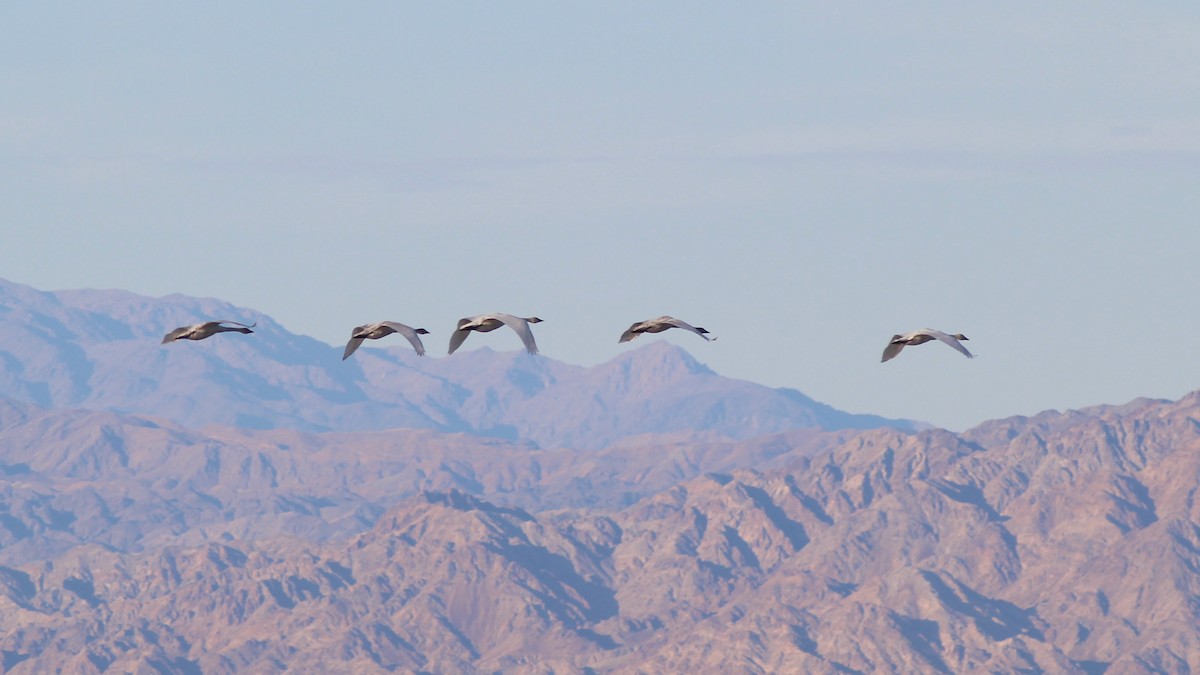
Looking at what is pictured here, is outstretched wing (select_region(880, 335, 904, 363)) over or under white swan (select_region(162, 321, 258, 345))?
over

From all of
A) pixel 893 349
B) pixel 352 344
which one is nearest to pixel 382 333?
pixel 352 344

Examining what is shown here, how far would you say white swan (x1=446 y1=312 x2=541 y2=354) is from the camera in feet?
176

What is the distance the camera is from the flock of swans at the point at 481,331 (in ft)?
179

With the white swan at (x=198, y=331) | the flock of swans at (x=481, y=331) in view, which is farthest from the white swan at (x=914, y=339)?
the white swan at (x=198, y=331)

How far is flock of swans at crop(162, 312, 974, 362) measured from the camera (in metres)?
54.7

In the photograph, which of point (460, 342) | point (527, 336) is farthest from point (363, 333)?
point (527, 336)

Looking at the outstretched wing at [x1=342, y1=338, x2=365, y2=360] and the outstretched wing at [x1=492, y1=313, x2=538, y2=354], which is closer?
the outstretched wing at [x1=492, y1=313, x2=538, y2=354]

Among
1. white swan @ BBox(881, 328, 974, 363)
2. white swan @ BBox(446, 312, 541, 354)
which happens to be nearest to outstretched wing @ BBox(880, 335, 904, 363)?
white swan @ BBox(881, 328, 974, 363)

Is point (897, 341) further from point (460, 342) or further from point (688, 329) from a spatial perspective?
point (460, 342)

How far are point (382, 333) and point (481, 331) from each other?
3.56 meters

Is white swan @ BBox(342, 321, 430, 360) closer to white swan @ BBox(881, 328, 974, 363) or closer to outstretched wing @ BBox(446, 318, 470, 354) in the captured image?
outstretched wing @ BBox(446, 318, 470, 354)

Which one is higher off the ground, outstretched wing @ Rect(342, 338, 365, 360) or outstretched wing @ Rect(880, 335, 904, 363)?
outstretched wing @ Rect(880, 335, 904, 363)

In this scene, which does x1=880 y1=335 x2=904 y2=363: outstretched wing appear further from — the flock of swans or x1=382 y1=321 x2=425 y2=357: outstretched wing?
x1=382 y1=321 x2=425 y2=357: outstretched wing

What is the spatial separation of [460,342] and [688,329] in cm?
649
